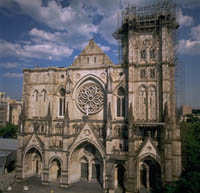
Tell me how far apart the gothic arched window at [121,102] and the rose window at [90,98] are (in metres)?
2.67

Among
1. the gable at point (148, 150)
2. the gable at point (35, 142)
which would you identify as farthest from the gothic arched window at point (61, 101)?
the gable at point (148, 150)

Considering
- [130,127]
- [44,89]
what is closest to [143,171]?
[130,127]

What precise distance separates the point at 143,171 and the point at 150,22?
21580 millimetres

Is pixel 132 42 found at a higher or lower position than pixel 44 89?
higher

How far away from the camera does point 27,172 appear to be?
29562 millimetres

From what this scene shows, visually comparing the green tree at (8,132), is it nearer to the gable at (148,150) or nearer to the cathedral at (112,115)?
the cathedral at (112,115)

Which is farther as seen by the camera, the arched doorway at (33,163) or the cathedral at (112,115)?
the arched doorway at (33,163)

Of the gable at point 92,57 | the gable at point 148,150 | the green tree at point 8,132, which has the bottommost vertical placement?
the green tree at point 8,132

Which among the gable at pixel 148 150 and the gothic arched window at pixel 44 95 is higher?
the gothic arched window at pixel 44 95

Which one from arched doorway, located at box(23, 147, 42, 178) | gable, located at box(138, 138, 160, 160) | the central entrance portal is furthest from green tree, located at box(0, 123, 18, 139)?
gable, located at box(138, 138, 160, 160)

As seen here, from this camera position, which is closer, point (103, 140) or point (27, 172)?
point (103, 140)

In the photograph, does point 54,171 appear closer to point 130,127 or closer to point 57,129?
point 57,129

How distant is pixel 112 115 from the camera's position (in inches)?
1097

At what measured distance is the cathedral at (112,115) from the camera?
80.2 ft
